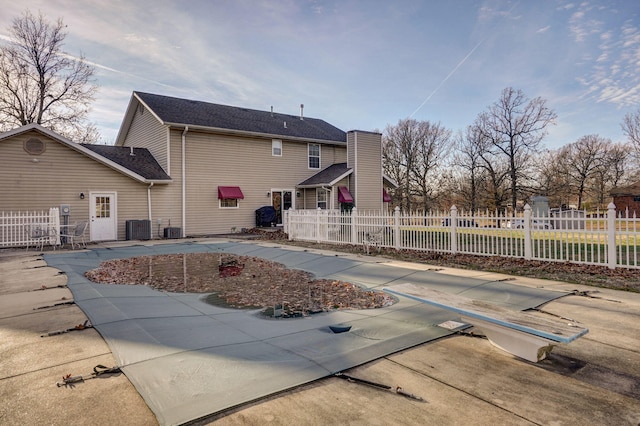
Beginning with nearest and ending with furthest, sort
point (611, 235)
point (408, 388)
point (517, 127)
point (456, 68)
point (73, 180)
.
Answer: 1. point (408, 388)
2. point (611, 235)
3. point (73, 180)
4. point (456, 68)
5. point (517, 127)

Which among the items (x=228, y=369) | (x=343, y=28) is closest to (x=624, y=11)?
(x=343, y=28)

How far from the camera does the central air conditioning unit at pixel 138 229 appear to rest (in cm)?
1639

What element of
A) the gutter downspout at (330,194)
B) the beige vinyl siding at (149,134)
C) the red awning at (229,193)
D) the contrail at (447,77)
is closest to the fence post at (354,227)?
the gutter downspout at (330,194)

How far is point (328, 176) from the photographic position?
2094cm

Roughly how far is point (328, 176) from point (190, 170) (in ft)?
25.1

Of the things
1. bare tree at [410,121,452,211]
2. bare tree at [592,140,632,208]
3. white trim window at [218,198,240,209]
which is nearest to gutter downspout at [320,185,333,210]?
white trim window at [218,198,240,209]

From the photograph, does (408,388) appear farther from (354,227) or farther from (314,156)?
(314,156)

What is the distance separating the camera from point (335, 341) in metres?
3.99

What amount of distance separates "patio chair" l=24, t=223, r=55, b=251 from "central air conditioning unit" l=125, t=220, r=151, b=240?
3061 mm

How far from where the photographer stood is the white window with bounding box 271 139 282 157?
838 inches

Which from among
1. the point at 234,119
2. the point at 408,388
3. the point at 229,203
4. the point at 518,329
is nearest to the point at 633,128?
the point at 234,119

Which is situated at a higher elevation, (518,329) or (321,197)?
(321,197)

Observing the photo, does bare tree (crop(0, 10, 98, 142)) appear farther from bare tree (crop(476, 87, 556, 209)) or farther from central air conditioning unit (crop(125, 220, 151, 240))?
bare tree (crop(476, 87, 556, 209))

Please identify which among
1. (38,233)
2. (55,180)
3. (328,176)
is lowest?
(38,233)
